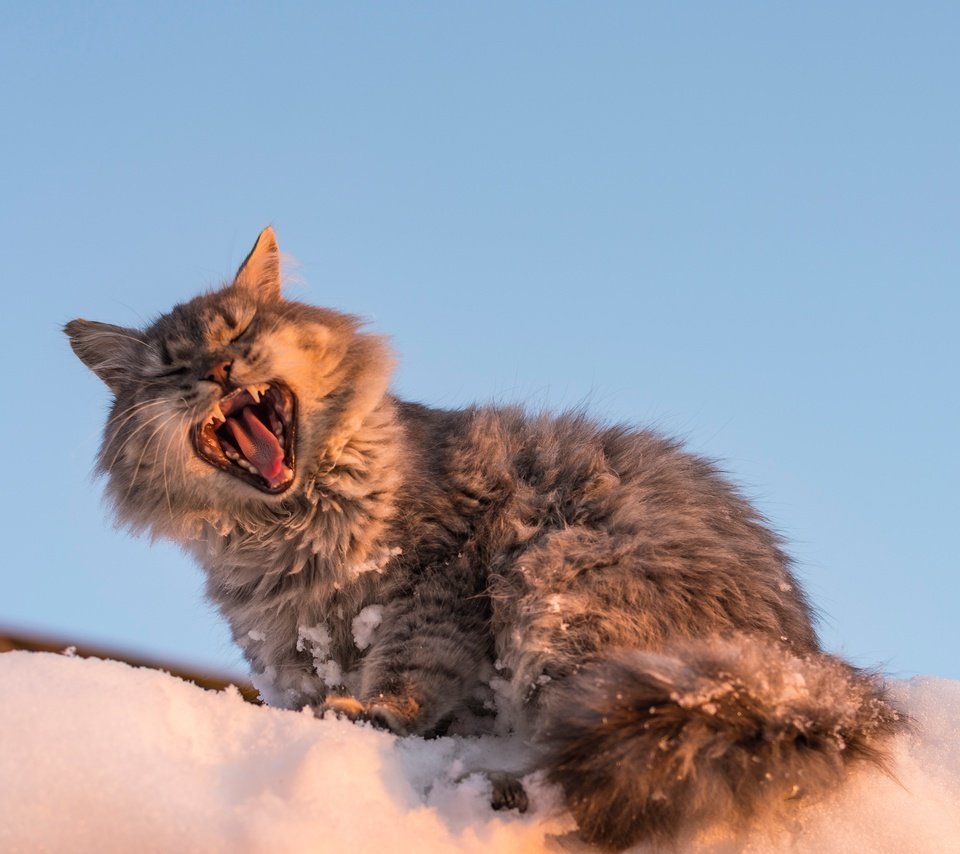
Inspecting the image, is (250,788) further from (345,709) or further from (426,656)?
(426,656)

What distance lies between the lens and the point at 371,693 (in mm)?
2486

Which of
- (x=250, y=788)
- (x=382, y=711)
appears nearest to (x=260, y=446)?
(x=382, y=711)

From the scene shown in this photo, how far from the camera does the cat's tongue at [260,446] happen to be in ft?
9.20

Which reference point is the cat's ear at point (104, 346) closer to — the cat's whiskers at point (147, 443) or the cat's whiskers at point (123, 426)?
the cat's whiskers at point (123, 426)

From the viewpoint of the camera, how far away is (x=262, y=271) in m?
3.46

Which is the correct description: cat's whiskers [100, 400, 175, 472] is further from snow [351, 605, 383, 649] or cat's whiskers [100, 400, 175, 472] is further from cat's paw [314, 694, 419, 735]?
cat's paw [314, 694, 419, 735]

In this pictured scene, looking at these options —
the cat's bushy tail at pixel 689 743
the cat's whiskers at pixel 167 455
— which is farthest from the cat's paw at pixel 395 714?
the cat's whiskers at pixel 167 455

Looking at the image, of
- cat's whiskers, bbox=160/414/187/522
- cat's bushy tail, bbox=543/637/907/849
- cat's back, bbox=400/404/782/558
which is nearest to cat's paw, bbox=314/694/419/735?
cat's bushy tail, bbox=543/637/907/849

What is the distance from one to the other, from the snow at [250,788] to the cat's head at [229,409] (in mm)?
948

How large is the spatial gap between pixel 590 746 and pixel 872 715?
0.88 meters

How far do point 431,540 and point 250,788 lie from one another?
1206 mm

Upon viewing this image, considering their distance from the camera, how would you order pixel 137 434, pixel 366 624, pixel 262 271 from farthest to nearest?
pixel 262 271 < pixel 137 434 < pixel 366 624

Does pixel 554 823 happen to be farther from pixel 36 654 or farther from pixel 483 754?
pixel 36 654

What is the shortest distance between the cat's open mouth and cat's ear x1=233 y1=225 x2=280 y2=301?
52cm
